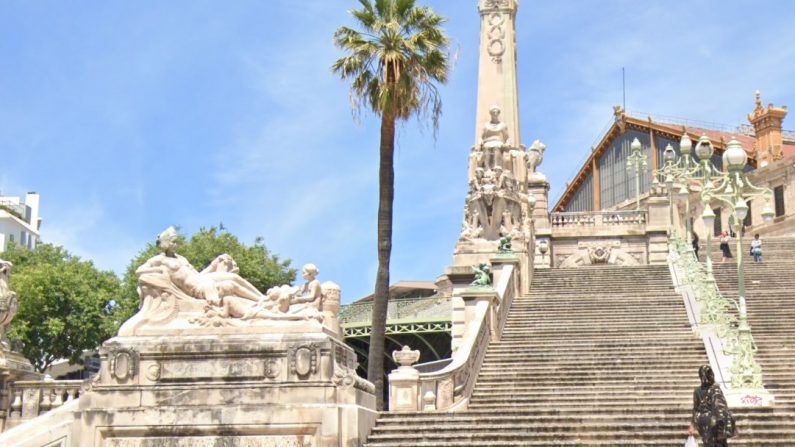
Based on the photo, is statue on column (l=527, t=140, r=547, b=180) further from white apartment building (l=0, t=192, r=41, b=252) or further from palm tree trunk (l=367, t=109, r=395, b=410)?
white apartment building (l=0, t=192, r=41, b=252)

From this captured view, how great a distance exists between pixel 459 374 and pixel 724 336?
5.34 meters

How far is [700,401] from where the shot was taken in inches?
478

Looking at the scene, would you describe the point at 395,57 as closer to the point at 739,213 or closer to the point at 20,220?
the point at 739,213

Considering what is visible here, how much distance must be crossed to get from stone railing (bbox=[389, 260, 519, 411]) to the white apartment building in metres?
46.3

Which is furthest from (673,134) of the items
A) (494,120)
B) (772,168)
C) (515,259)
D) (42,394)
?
(42,394)

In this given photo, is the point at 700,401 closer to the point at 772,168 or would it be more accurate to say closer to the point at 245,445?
the point at 245,445

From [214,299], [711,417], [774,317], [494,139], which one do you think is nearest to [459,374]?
[214,299]

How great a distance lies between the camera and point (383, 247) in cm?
2441

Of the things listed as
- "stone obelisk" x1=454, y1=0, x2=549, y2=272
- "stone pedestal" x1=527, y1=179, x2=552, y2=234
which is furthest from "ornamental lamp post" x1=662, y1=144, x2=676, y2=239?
"stone pedestal" x1=527, y1=179, x2=552, y2=234

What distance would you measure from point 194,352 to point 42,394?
19.6ft

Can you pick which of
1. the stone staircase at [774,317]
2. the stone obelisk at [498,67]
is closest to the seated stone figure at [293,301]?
the stone staircase at [774,317]

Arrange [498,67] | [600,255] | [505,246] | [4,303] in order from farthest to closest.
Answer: [600,255], [498,67], [505,246], [4,303]

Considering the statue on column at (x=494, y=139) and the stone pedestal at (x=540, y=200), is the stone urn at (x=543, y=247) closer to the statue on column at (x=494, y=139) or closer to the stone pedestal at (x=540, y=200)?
the stone pedestal at (x=540, y=200)

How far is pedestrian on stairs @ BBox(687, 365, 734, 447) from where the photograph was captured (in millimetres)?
11911
